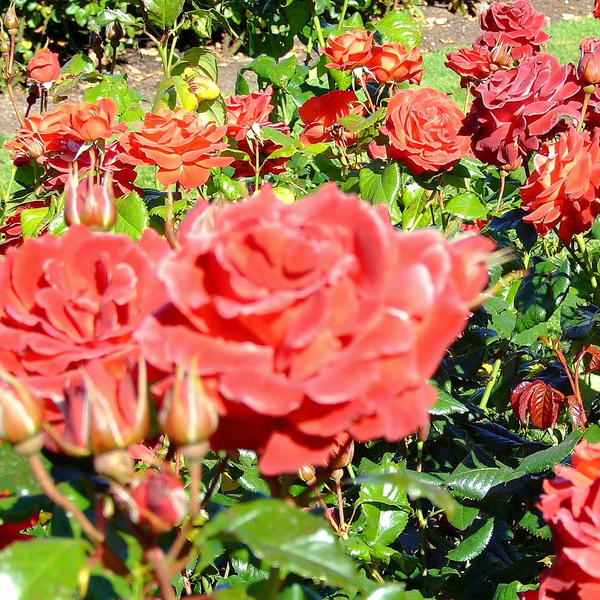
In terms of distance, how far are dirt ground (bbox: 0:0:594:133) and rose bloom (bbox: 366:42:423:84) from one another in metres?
3.88

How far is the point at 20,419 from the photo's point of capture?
1.53 ft

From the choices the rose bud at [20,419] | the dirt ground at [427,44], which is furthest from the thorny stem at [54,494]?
the dirt ground at [427,44]

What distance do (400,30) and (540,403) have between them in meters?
1.39

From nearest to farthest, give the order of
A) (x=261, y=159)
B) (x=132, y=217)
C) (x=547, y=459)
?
1. (x=547, y=459)
2. (x=132, y=217)
3. (x=261, y=159)

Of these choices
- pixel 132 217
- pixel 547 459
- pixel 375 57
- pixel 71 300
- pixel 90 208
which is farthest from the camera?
pixel 375 57

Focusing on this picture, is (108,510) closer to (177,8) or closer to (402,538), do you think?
(402,538)

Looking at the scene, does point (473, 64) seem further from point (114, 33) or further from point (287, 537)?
point (287, 537)

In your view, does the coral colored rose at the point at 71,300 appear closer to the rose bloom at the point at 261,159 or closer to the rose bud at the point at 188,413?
the rose bud at the point at 188,413

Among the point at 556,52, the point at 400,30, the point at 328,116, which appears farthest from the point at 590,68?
the point at 556,52

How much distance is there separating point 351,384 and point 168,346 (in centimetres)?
10

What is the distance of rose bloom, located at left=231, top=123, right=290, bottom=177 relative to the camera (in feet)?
5.38

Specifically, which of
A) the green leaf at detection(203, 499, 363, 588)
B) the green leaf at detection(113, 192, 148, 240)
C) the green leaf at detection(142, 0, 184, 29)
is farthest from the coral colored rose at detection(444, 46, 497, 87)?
the green leaf at detection(203, 499, 363, 588)

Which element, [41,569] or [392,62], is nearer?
[41,569]

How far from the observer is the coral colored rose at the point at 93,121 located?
4.22ft
